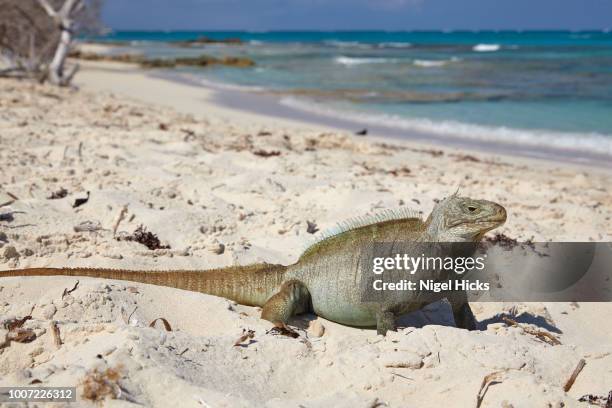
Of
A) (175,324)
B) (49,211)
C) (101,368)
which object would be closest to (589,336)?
(175,324)

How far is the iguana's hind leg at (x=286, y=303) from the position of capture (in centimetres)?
344

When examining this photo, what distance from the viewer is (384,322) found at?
3.38 metres

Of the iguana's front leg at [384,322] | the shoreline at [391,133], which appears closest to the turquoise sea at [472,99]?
the shoreline at [391,133]

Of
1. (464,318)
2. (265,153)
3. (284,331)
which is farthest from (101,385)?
(265,153)

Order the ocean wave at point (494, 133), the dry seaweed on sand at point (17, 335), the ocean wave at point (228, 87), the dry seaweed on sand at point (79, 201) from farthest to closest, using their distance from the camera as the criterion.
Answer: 1. the ocean wave at point (228, 87)
2. the ocean wave at point (494, 133)
3. the dry seaweed on sand at point (79, 201)
4. the dry seaweed on sand at point (17, 335)

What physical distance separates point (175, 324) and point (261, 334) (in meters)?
0.54

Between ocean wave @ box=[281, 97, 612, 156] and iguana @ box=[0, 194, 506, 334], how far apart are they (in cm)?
811

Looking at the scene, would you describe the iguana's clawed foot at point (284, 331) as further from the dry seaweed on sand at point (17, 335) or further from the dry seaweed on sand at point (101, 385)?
the dry seaweed on sand at point (17, 335)

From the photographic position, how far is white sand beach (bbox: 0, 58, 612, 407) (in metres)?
2.65

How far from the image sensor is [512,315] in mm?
3965

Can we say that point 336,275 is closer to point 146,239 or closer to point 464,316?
point 464,316

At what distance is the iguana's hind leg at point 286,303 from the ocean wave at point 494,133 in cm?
850

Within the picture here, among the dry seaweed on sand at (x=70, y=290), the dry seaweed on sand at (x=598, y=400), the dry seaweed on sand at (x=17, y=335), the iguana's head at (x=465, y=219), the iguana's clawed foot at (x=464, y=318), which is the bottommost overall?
the dry seaweed on sand at (x=17, y=335)

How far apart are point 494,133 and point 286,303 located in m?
9.52
